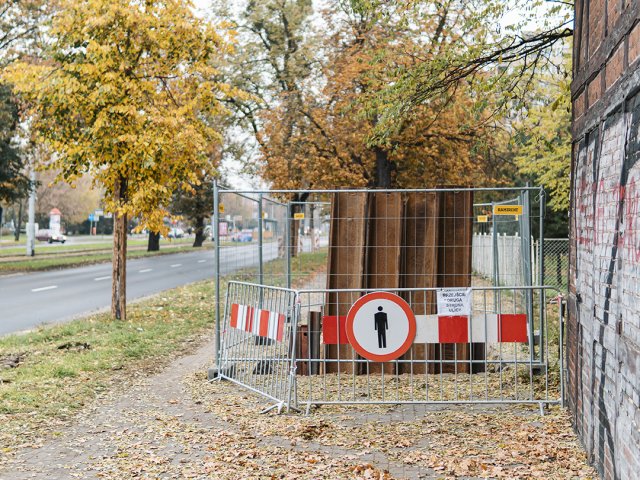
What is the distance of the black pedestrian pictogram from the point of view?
25.8 feet

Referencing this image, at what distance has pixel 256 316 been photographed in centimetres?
876

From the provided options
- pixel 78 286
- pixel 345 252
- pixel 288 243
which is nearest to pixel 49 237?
pixel 78 286

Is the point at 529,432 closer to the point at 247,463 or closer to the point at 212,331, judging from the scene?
the point at 247,463

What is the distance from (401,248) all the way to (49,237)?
69.3m

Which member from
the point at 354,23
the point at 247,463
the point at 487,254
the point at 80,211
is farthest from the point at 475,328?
the point at 80,211

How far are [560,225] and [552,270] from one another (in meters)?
11.7

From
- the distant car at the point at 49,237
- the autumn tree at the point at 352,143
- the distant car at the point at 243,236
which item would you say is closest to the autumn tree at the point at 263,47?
the autumn tree at the point at 352,143

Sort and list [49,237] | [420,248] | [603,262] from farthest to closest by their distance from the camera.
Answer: [49,237]
[420,248]
[603,262]

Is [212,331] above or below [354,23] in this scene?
below

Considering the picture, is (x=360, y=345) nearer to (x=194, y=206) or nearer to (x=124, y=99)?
(x=124, y=99)

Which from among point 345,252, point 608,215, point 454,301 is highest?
point 608,215

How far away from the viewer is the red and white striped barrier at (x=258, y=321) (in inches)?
323

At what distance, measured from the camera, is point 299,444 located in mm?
6602

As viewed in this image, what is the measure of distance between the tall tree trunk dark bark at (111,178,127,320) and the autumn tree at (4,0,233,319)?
0.06 feet
